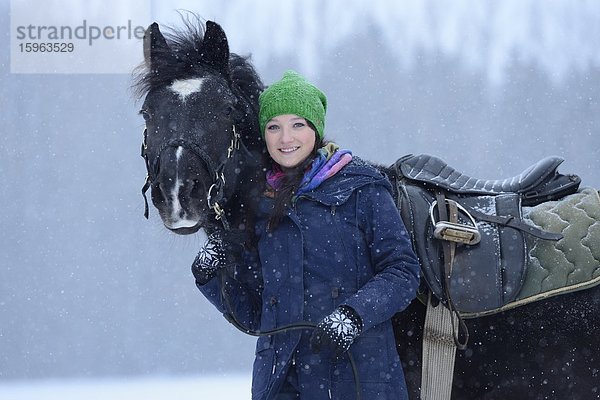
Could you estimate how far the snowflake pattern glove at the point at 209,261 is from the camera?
6.53ft

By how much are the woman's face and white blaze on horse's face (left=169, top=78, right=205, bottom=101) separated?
9.8 inches

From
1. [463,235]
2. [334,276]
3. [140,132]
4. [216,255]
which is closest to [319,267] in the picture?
[334,276]

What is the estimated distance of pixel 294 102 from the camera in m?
2.04

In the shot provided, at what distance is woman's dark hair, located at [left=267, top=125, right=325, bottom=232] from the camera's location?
1975mm

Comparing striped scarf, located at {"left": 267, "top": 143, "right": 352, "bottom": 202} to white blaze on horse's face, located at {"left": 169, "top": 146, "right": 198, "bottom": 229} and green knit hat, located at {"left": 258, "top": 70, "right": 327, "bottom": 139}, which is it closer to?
green knit hat, located at {"left": 258, "top": 70, "right": 327, "bottom": 139}

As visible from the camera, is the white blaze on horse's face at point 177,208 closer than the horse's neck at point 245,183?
Yes

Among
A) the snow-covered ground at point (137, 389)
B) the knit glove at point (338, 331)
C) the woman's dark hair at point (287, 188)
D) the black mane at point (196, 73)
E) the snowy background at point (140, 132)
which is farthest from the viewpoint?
the snowy background at point (140, 132)

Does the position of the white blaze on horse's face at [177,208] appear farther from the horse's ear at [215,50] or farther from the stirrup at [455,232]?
the stirrup at [455,232]

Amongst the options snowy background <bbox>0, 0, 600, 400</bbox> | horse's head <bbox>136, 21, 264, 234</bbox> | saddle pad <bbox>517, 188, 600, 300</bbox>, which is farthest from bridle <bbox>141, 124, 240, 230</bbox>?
snowy background <bbox>0, 0, 600, 400</bbox>

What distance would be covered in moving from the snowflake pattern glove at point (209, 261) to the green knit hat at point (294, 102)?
Answer: 0.37m

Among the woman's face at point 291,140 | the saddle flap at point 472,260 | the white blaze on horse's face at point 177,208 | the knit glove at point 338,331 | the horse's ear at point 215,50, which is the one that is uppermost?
the horse's ear at point 215,50

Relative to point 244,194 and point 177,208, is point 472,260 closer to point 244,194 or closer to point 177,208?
point 244,194

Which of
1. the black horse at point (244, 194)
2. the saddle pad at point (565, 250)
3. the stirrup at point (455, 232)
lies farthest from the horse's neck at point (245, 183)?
the saddle pad at point (565, 250)

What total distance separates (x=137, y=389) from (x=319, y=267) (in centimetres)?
510
